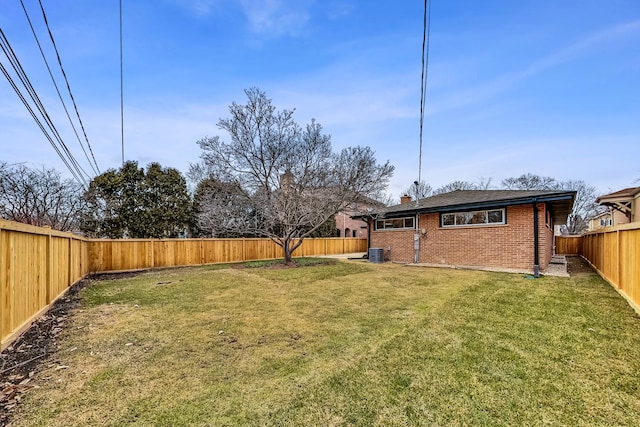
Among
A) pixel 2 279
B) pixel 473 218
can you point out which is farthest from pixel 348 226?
pixel 2 279

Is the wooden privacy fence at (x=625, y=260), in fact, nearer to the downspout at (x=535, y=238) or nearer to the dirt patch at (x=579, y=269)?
the downspout at (x=535, y=238)

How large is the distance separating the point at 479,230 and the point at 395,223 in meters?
4.01

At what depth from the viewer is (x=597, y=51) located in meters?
8.77

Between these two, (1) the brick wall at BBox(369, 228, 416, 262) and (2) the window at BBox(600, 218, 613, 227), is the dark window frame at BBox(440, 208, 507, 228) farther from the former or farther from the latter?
(2) the window at BBox(600, 218, 613, 227)

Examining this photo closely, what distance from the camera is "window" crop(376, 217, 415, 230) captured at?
13.3 metres

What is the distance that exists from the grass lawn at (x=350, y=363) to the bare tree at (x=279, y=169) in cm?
Answer: 612

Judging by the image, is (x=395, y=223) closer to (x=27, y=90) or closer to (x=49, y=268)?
(x=49, y=268)

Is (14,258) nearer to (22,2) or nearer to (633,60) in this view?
(22,2)

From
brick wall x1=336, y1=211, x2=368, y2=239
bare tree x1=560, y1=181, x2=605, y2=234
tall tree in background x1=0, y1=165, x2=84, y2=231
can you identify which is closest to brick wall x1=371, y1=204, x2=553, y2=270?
tall tree in background x1=0, y1=165, x2=84, y2=231

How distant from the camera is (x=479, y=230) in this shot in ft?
35.5

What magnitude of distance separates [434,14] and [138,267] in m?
13.4

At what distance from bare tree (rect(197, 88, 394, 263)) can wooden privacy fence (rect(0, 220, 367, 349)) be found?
2.73m

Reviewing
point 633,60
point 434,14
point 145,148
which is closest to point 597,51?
point 633,60

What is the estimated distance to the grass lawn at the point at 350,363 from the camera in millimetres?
2238
